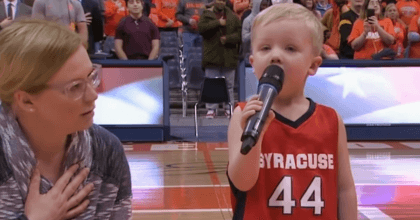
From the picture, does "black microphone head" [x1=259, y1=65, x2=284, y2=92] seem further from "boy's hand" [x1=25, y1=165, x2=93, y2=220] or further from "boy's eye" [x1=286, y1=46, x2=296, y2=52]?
"boy's hand" [x1=25, y1=165, x2=93, y2=220]

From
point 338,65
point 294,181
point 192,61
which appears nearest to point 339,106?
point 338,65

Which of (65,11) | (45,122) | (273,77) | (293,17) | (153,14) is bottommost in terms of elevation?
(153,14)

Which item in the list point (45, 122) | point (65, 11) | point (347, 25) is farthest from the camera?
point (347, 25)

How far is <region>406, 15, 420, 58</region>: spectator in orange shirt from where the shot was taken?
1024 centimetres

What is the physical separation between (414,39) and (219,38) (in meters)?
3.20

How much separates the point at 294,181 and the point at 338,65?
22.8 ft

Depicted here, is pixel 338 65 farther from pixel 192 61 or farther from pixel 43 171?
pixel 43 171

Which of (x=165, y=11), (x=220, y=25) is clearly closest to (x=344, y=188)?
(x=220, y=25)

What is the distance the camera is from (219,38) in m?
9.84

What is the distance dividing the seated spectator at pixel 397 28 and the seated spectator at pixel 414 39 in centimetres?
12

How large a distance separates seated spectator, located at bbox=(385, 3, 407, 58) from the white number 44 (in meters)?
8.20

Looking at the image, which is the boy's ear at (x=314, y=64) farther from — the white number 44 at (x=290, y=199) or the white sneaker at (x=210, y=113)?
the white sneaker at (x=210, y=113)

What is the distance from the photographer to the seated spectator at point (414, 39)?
1024 cm

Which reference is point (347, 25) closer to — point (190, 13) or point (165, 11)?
point (190, 13)
